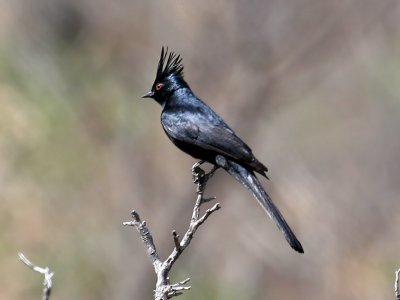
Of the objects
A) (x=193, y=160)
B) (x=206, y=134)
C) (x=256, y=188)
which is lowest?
(x=256, y=188)

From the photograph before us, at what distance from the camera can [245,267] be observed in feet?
40.8

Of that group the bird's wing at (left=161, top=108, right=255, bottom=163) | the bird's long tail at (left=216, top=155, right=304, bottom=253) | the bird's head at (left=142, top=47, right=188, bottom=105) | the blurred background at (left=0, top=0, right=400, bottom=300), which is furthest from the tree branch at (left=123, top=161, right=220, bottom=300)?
the blurred background at (left=0, top=0, right=400, bottom=300)

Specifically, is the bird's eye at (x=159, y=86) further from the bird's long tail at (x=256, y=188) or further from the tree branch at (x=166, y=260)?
the tree branch at (x=166, y=260)

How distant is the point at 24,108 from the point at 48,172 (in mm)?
1000

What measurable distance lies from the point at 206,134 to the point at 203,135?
A: 2cm

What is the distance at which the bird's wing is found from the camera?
5.45 meters

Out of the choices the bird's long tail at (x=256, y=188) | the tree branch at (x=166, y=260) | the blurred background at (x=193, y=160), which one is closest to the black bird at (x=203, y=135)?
the bird's long tail at (x=256, y=188)

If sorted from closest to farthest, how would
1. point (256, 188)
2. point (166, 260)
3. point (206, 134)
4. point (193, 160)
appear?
point (166, 260) < point (256, 188) < point (206, 134) < point (193, 160)

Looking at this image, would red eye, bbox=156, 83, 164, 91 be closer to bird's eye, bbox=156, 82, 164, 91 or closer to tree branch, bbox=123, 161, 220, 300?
bird's eye, bbox=156, 82, 164, 91

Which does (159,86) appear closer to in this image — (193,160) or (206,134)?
(206,134)

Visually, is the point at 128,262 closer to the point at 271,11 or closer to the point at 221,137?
the point at 271,11

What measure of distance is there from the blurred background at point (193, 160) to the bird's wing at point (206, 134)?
5.83 meters

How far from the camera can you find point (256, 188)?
5.29m

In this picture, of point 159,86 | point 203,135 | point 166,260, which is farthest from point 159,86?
point 166,260
